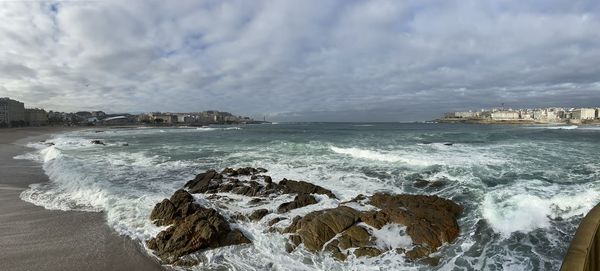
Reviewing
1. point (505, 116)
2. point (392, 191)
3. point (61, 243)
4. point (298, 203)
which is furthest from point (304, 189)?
point (505, 116)

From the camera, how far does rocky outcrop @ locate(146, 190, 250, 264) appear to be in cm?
629

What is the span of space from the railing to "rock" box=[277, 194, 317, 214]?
6510 millimetres

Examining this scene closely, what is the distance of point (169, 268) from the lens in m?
5.77

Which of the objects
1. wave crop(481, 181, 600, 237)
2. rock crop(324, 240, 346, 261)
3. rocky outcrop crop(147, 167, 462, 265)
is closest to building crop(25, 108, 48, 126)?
rocky outcrop crop(147, 167, 462, 265)

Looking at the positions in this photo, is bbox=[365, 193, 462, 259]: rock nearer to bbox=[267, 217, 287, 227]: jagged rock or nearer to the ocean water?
the ocean water

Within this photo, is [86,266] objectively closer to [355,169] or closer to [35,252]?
[35,252]

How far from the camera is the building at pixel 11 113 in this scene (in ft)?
289

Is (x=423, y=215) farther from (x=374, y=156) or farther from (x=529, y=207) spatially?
(x=374, y=156)

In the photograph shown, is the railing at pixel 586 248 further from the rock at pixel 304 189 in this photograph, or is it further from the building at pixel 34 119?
the building at pixel 34 119

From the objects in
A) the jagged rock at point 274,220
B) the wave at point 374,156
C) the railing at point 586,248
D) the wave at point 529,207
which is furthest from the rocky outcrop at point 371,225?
the wave at point 374,156

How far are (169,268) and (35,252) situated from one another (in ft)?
9.21

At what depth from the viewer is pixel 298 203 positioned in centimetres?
881

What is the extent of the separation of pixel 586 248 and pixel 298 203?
23.1 feet

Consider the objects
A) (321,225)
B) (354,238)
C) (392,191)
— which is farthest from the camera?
(392,191)
